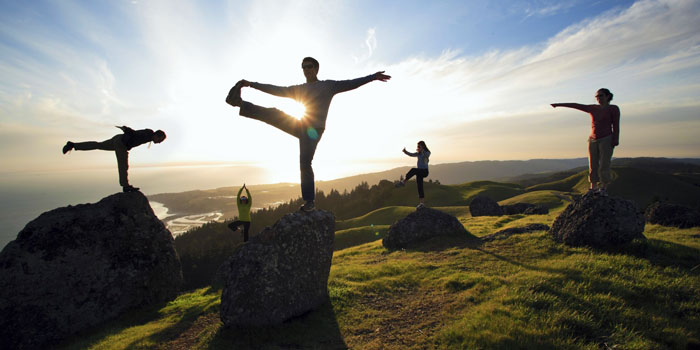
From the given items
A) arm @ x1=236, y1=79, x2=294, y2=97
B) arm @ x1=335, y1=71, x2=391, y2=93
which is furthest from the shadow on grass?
arm @ x1=335, y1=71, x2=391, y2=93

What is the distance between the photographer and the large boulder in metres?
9.40

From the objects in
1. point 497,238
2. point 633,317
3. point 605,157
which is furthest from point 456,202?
point 633,317

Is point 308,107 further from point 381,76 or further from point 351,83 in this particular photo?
point 381,76

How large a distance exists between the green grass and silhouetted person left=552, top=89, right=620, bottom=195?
288cm

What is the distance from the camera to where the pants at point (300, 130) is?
718 centimetres

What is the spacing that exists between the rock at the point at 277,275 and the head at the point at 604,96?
1041 centimetres

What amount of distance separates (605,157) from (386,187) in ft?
263

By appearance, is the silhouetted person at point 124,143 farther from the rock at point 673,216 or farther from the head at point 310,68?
the rock at point 673,216

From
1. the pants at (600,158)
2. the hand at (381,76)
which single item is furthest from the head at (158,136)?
the pants at (600,158)

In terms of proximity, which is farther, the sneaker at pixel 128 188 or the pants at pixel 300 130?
the sneaker at pixel 128 188

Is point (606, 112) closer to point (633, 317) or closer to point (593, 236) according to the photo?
point (593, 236)

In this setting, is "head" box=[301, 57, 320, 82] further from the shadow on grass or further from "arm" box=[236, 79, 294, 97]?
the shadow on grass

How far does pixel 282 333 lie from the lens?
22.8ft

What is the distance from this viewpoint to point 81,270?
10312 millimetres
